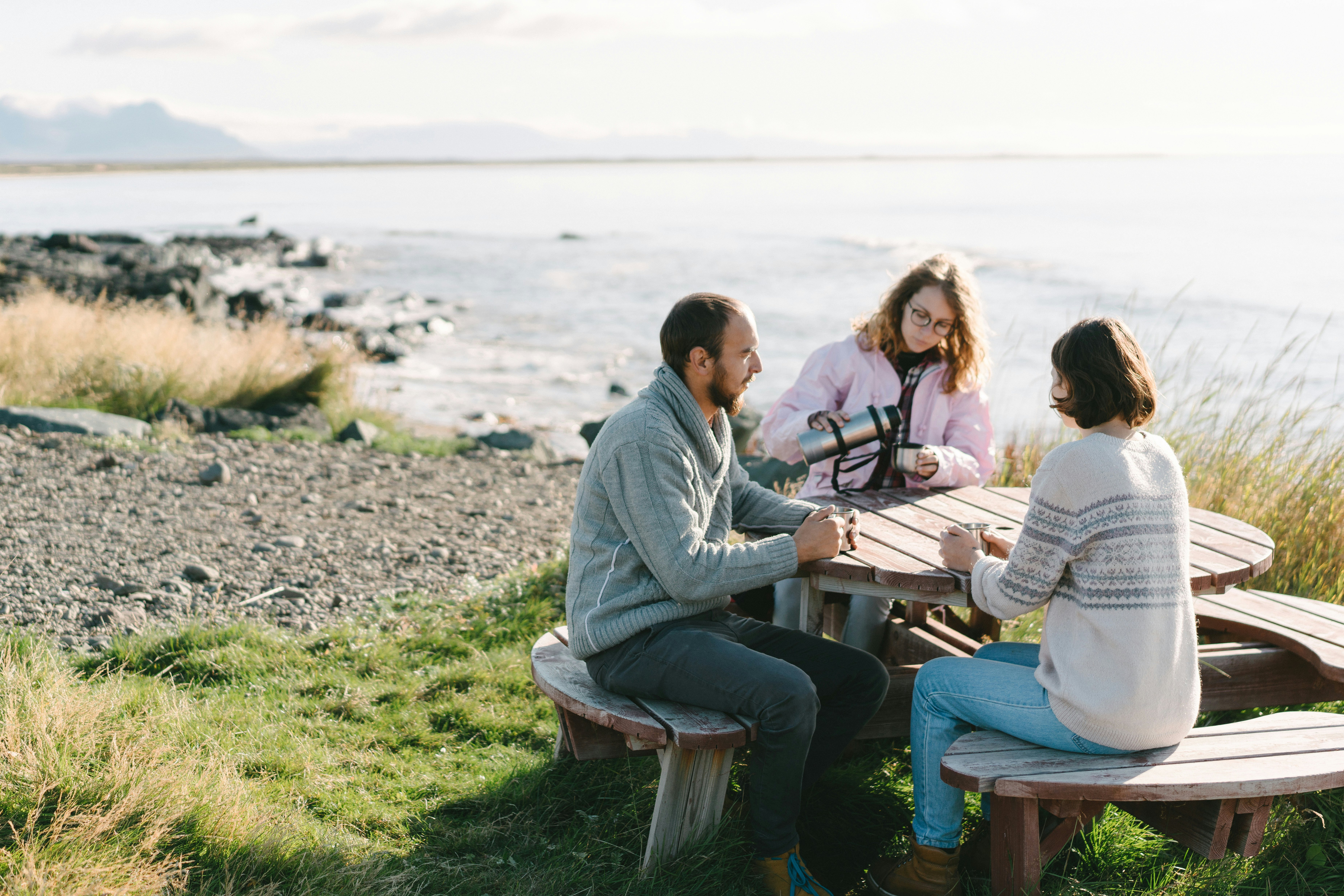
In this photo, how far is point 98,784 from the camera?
9.37 feet

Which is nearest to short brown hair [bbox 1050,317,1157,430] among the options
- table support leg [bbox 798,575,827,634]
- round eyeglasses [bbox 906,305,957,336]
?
table support leg [bbox 798,575,827,634]

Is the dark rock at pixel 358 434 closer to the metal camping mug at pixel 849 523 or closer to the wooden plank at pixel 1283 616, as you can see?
the metal camping mug at pixel 849 523

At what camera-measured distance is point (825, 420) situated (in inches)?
151

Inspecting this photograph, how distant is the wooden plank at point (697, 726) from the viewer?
2.71m

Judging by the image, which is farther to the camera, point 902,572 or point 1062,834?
point 902,572

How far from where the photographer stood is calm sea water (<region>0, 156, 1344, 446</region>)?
14945mm

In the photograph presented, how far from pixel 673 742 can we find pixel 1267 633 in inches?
84.2

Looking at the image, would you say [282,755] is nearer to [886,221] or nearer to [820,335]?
[820,335]

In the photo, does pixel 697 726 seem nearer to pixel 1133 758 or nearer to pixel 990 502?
pixel 1133 758

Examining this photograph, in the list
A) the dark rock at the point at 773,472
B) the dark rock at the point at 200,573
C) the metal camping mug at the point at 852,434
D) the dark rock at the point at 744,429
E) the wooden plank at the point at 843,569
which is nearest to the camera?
the wooden plank at the point at 843,569

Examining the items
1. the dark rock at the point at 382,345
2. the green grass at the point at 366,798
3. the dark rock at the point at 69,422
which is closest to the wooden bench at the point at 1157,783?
the green grass at the point at 366,798

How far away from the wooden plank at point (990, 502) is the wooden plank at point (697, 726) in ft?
4.27

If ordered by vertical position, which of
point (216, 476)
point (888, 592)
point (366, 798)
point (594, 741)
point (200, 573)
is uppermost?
point (888, 592)

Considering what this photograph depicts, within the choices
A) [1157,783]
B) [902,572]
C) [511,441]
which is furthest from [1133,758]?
[511,441]
